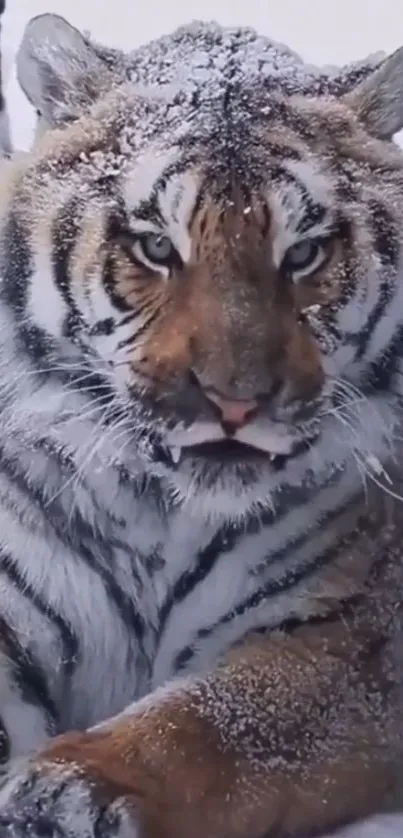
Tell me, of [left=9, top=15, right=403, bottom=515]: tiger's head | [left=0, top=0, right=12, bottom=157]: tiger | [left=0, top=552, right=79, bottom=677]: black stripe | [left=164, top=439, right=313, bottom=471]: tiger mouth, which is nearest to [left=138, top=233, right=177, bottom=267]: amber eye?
[left=9, top=15, right=403, bottom=515]: tiger's head

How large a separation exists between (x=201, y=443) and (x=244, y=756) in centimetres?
18

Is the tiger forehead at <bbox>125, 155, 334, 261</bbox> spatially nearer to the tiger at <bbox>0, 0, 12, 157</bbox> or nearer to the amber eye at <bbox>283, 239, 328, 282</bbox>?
the amber eye at <bbox>283, 239, 328, 282</bbox>

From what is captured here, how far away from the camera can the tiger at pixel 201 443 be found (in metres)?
0.83

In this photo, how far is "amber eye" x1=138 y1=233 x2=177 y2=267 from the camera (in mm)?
875

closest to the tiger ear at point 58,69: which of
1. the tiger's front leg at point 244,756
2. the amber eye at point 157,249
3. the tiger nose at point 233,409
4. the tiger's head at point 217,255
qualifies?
the tiger's head at point 217,255

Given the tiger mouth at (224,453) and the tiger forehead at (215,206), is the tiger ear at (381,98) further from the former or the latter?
the tiger mouth at (224,453)

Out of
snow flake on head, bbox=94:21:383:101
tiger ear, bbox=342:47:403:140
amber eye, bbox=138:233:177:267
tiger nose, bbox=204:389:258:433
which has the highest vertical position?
snow flake on head, bbox=94:21:383:101

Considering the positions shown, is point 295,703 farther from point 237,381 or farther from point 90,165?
A: point 90,165

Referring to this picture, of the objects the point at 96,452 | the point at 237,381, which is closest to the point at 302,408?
the point at 237,381

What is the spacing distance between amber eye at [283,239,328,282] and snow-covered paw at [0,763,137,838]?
0.31m

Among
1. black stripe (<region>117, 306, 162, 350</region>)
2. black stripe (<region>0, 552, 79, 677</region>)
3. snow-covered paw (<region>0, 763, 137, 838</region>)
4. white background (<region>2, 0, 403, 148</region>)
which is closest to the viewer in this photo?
snow-covered paw (<region>0, 763, 137, 838</region>)

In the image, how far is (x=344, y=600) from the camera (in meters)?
0.93

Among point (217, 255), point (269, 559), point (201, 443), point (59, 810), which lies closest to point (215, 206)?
point (217, 255)

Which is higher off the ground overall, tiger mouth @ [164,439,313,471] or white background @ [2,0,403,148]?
white background @ [2,0,403,148]
